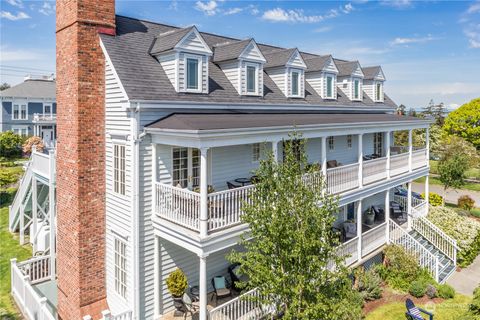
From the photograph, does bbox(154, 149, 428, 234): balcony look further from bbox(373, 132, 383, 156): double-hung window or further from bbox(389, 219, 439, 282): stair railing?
bbox(373, 132, 383, 156): double-hung window

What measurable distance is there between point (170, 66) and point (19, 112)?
47.9 metres

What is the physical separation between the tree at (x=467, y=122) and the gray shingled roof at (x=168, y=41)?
6388 cm

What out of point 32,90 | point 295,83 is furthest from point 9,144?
point 295,83

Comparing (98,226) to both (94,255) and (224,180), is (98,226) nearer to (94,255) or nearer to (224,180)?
(94,255)

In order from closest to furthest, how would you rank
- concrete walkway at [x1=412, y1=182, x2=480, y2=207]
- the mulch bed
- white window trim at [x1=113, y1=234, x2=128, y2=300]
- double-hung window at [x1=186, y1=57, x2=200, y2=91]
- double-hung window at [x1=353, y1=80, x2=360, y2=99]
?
1. white window trim at [x1=113, y1=234, x2=128, y2=300]
2. double-hung window at [x1=186, y1=57, x2=200, y2=91]
3. the mulch bed
4. double-hung window at [x1=353, y1=80, x2=360, y2=99]
5. concrete walkway at [x1=412, y1=182, x2=480, y2=207]

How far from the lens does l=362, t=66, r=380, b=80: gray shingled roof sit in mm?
25500

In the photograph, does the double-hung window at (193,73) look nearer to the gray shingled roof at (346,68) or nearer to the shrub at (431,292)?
the gray shingled roof at (346,68)

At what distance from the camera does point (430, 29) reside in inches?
1082

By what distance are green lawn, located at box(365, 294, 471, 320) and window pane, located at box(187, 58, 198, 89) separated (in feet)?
39.1

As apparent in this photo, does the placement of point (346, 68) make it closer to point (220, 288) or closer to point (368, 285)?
point (368, 285)

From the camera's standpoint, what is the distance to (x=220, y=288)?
1226 cm

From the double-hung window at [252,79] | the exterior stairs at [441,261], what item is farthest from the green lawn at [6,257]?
the exterior stairs at [441,261]

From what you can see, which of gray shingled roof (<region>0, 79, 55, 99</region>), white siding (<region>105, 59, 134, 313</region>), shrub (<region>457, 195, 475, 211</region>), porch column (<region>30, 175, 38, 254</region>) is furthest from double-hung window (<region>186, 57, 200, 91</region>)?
gray shingled roof (<region>0, 79, 55, 99</region>)

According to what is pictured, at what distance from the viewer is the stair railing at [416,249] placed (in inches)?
690
